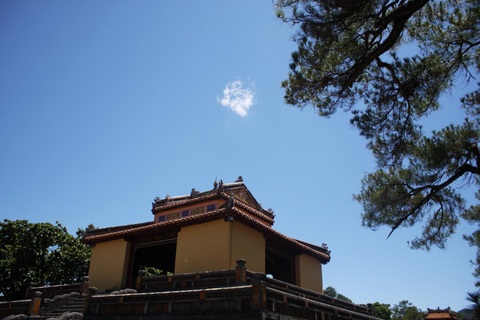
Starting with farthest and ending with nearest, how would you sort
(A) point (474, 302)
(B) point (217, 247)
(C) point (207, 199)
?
(C) point (207, 199) → (B) point (217, 247) → (A) point (474, 302)

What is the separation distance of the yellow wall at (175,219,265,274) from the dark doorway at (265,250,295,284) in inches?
126

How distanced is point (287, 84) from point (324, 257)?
39.0 feet

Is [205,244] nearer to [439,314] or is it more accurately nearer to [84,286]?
[84,286]

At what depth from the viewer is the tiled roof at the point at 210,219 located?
44.3ft

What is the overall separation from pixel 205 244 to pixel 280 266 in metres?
6.55

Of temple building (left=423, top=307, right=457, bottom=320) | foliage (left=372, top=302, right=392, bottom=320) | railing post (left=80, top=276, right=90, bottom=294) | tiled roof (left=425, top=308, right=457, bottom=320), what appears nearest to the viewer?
railing post (left=80, top=276, right=90, bottom=294)

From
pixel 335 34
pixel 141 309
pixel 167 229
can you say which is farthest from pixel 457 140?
pixel 167 229

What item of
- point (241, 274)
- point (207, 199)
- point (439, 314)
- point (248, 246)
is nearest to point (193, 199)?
point (207, 199)

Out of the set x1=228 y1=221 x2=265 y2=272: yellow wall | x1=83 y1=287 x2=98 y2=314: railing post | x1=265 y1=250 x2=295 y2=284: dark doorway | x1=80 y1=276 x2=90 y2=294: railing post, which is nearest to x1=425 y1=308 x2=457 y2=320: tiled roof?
x1=265 y1=250 x2=295 y2=284: dark doorway

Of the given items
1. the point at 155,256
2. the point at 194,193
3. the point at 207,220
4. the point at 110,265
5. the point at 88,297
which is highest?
the point at 194,193

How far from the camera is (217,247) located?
13.4 metres

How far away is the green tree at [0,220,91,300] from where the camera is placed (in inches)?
922

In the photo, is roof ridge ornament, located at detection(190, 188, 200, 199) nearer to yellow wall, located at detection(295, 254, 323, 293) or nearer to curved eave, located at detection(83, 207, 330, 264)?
curved eave, located at detection(83, 207, 330, 264)

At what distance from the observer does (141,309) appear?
9.41 meters
